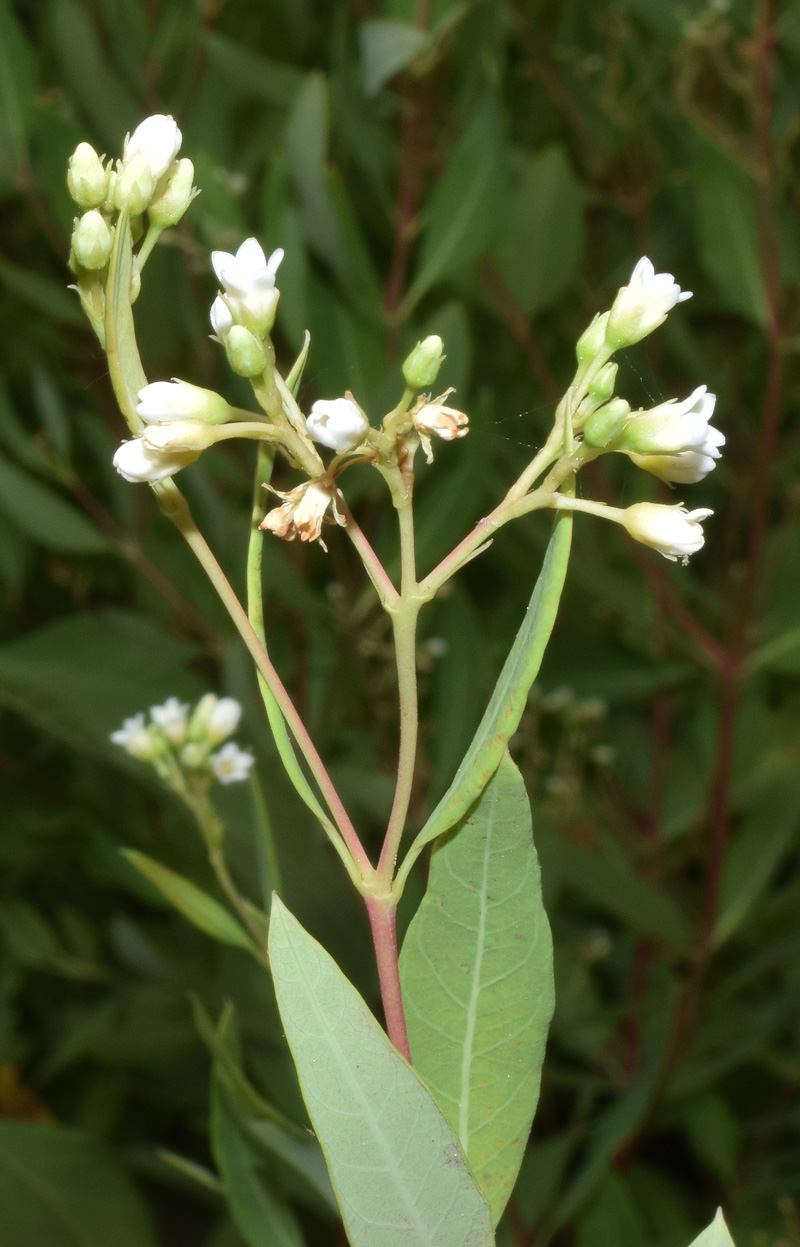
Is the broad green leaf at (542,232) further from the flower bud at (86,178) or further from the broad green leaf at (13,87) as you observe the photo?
the flower bud at (86,178)

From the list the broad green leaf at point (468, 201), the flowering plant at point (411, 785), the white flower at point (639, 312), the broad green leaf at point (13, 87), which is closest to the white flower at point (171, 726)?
the flowering plant at point (411, 785)

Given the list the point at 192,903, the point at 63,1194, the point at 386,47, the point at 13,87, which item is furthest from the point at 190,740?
the point at 13,87

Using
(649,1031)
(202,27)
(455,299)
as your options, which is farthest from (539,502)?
(202,27)

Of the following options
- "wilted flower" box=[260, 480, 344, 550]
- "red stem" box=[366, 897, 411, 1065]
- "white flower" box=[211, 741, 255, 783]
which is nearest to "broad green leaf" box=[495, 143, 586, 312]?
"white flower" box=[211, 741, 255, 783]

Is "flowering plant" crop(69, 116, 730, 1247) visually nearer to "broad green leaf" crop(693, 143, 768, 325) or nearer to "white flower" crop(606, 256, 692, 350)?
"white flower" crop(606, 256, 692, 350)

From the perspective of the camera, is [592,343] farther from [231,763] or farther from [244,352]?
[231,763]

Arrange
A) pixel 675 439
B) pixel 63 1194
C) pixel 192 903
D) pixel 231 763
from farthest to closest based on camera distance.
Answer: pixel 63 1194
pixel 231 763
pixel 192 903
pixel 675 439
